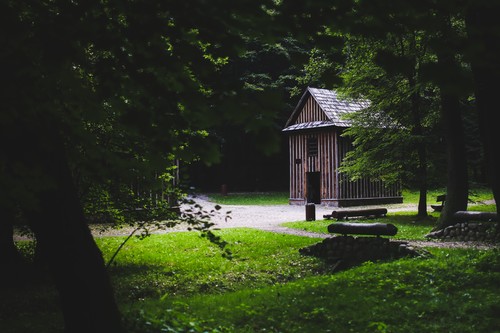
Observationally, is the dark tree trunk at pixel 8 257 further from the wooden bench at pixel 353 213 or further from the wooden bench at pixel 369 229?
the wooden bench at pixel 353 213

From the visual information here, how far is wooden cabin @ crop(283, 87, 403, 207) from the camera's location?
94.2ft

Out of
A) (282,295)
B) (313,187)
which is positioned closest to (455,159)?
(282,295)

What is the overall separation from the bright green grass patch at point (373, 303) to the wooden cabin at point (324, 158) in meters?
19.2

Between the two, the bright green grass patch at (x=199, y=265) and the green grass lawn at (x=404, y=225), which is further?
the green grass lawn at (x=404, y=225)

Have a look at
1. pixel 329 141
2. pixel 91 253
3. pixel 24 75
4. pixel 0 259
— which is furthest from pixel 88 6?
pixel 329 141

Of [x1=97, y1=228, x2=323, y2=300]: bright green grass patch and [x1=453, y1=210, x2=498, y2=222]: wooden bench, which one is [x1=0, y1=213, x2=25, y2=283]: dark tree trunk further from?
[x1=453, y1=210, x2=498, y2=222]: wooden bench

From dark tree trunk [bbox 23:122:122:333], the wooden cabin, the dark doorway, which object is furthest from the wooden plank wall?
dark tree trunk [bbox 23:122:122:333]

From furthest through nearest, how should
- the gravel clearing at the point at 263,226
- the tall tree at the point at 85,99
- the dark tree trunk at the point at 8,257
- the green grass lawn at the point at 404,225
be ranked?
the green grass lawn at the point at 404,225 → the gravel clearing at the point at 263,226 → the dark tree trunk at the point at 8,257 → the tall tree at the point at 85,99

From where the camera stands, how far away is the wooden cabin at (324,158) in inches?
1130

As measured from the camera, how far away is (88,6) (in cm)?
391

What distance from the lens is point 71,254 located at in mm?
4363

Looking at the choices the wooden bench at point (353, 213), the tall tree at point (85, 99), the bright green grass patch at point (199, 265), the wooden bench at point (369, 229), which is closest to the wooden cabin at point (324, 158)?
the wooden bench at point (353, 213)

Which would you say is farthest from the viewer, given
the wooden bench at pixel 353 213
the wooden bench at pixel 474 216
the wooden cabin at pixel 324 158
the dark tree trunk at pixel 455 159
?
the wooden cabin at pixel 324 158

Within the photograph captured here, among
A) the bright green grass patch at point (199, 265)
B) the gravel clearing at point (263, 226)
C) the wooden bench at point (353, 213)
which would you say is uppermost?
the wooden bench at point (353, 213)
